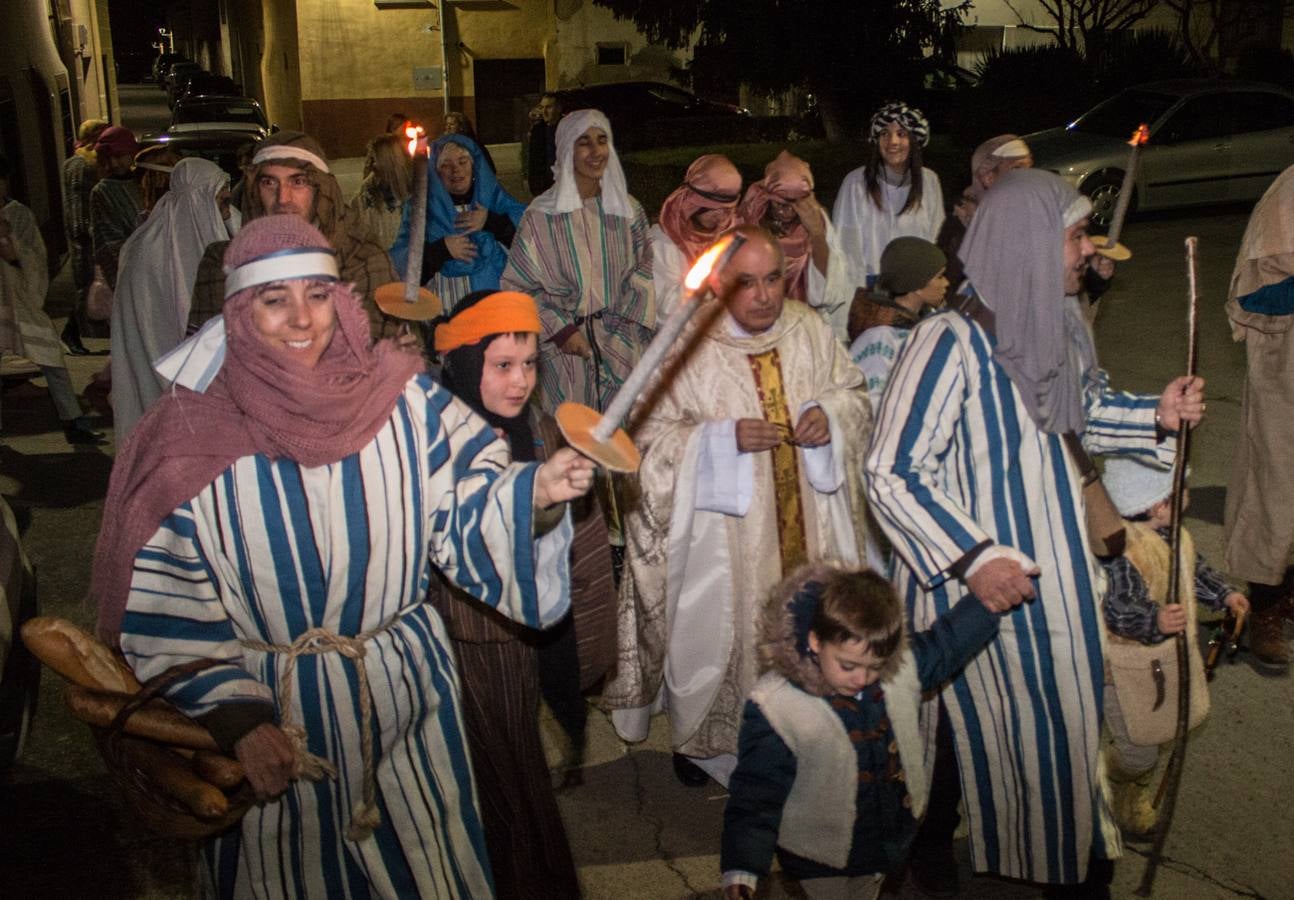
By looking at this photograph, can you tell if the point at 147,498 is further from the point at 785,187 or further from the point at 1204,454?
the point at 1204,454

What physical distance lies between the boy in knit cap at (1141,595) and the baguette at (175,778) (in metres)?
2.39

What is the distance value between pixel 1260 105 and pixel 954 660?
15960mm

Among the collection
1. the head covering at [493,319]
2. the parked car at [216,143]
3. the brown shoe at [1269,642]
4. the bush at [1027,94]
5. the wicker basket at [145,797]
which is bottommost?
the brown shoe at [1269,642]

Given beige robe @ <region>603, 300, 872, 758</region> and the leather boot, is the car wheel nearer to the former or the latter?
the leather boot

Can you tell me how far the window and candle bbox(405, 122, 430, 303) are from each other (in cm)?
2708

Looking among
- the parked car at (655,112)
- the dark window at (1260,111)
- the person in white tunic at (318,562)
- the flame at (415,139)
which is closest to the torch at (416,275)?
the flame at (415,139)

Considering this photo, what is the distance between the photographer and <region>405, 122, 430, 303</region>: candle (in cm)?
346

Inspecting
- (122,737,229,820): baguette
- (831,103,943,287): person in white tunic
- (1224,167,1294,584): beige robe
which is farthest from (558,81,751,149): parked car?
(122,737,229,820): baguette

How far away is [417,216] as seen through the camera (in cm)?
344

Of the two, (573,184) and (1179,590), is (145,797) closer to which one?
(1179,590)

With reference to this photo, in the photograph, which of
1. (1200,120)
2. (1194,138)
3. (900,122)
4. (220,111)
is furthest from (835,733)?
(220,111)

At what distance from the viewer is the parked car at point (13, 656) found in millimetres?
4332

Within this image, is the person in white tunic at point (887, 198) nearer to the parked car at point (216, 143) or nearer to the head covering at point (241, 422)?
the head covering at point (241, 422)

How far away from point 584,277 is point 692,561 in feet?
6.70
